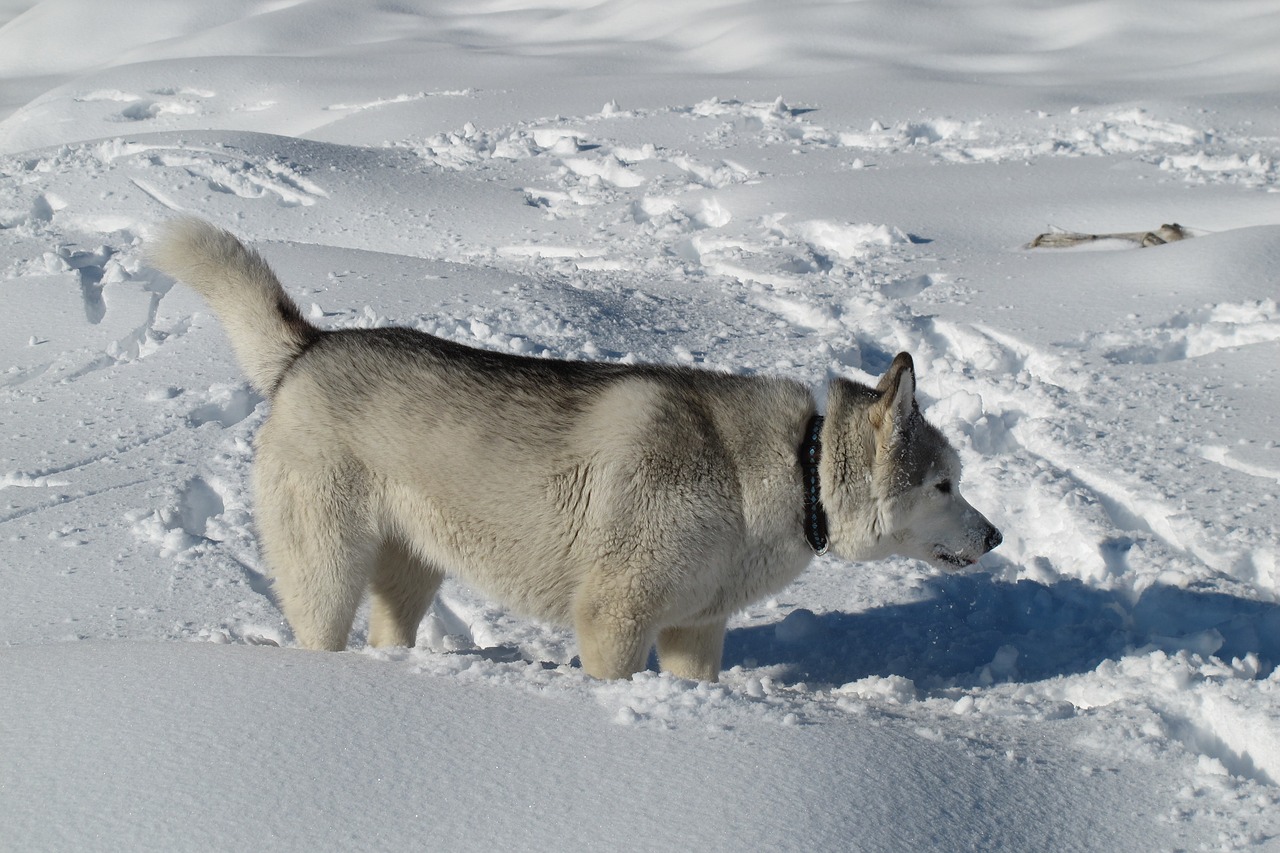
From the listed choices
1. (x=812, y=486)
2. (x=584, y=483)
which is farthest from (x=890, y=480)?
(x=584, y=483)

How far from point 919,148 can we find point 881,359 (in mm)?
4697

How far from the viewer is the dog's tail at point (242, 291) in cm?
406

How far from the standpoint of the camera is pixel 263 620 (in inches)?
167

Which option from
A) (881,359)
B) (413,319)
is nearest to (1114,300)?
(881,359)

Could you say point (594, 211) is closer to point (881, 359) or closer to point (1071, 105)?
point (881, 359)

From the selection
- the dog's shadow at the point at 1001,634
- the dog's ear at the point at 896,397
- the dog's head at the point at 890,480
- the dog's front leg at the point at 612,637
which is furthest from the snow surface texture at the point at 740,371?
the dog's ear at the point at 896,397

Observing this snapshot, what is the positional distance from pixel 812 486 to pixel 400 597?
154 cm

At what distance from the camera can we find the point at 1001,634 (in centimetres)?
439

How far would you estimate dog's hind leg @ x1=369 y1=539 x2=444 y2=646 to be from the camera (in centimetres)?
418

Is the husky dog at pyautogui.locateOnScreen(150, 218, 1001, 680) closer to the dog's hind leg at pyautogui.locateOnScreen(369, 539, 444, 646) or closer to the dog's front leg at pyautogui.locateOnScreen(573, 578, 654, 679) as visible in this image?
the dog's front leg at pyautogui.locateOnScreen(573, 578, 654, 679)

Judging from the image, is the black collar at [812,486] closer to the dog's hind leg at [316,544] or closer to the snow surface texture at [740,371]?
the snow surface texture at [740,371]

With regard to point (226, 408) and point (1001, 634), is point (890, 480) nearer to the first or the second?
point (1001, 634)

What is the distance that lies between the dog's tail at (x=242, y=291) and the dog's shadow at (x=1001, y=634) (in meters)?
1.99

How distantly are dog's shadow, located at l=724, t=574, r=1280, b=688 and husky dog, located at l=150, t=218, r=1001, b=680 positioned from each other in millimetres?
482
